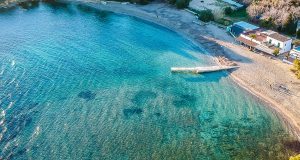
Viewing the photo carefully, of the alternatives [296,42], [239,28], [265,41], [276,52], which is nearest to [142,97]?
[276,52]

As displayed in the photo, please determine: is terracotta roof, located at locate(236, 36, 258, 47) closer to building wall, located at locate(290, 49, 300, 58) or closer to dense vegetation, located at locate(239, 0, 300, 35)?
building wall, located at locate(290, 49, 300, 58)

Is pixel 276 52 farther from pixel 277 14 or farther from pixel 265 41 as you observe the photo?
pixel 277 14

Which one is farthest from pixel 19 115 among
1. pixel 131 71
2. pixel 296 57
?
pixel 296 57

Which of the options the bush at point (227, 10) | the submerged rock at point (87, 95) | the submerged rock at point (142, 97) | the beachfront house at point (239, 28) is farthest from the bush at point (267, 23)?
the submerged rock at point (87, 95)

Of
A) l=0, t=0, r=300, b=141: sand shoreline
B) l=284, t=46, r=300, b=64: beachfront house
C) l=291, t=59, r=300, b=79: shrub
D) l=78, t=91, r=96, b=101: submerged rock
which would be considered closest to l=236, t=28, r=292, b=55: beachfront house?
l=0, t=0, r=300, b=141: sand shoreline

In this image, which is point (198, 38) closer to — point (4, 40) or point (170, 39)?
point (170, 39)

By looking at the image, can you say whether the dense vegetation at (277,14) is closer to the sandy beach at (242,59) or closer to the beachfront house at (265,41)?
the beachfront house at (265,41)
